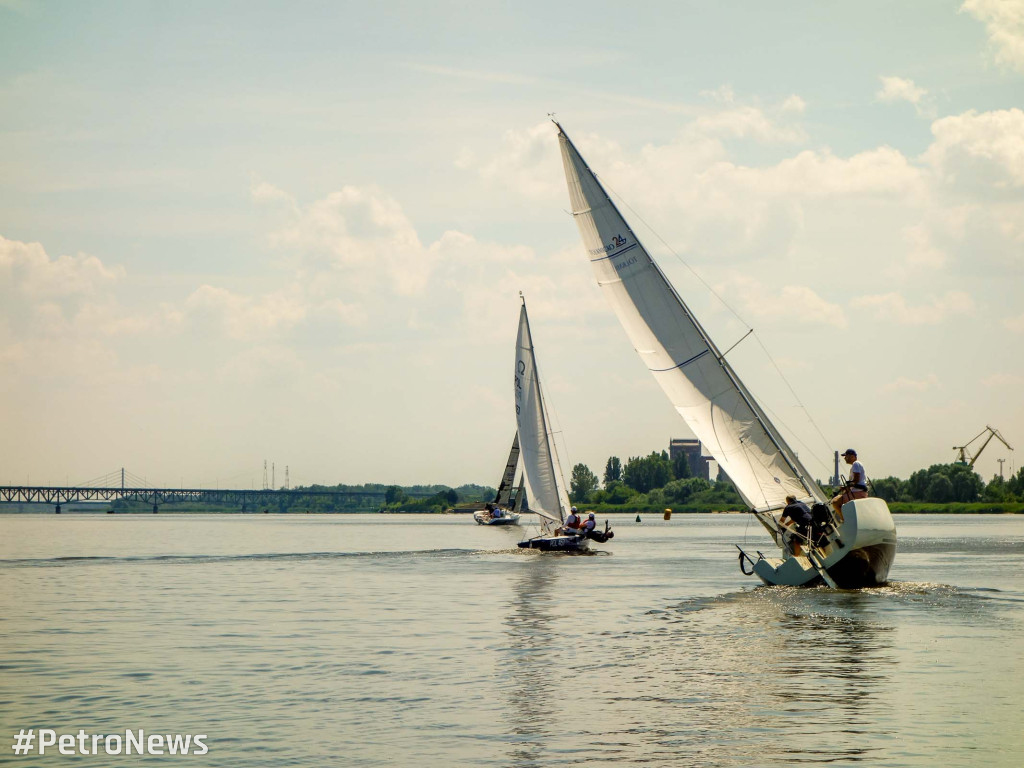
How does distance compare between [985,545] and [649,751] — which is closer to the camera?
[649,751]

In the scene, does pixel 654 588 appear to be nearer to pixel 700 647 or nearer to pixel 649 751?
pixel 700 647

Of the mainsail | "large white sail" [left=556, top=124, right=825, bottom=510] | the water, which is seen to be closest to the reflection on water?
the water

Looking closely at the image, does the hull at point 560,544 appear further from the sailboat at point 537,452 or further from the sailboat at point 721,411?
the sailboat at point 721,411

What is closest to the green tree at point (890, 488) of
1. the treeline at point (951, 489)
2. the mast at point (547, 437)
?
the treeline at point (951, 489)

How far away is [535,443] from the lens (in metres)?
66.4

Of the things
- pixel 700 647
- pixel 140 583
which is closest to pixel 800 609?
pixel 700 647

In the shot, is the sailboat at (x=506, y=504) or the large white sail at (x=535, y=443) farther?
the sailboat at (x=506, y=504)

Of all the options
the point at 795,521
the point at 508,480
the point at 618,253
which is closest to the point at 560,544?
the point at 618,253

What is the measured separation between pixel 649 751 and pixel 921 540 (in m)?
75.5

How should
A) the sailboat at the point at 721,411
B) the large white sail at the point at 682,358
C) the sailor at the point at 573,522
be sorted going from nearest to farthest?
the sailboat at the point at 721,411, the large white sail at the point at 682,358, the sailor at the point at 573,522

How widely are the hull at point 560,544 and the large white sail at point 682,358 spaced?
2789cm

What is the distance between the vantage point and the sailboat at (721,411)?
3344 cm

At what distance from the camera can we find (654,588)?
1670 inches

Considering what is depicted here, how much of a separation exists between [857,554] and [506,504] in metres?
106
